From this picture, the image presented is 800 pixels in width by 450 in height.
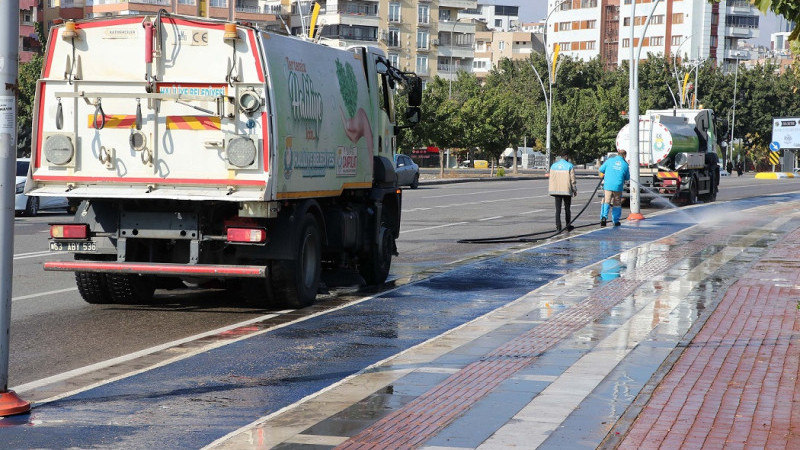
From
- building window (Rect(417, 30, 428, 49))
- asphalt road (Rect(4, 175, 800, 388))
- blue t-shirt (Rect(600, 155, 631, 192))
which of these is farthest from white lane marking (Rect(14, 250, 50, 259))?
building window (Rect(417, 30, 428, 49))

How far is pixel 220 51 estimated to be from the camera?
1202cm

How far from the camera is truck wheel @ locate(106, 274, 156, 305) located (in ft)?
43.2

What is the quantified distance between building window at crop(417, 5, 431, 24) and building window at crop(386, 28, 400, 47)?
4.67 meters

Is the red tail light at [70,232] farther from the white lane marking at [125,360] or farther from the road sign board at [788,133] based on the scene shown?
the road sign board at [788,133]

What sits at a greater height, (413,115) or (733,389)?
(413,115)

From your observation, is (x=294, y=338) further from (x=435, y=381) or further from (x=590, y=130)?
(x=590, y=130)

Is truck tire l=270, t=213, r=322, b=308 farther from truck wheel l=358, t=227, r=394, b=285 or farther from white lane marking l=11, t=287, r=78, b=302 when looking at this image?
white lane marking l=11, t=287, r=78, b=302

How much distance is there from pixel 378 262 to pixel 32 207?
1596cm

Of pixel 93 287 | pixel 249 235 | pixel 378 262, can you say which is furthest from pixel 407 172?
pixel 249 235

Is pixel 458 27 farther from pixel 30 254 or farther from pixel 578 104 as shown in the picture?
pixel 30 254

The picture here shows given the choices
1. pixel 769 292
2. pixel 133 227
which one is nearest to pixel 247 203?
pixel 133 227

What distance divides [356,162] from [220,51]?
3.59 metres

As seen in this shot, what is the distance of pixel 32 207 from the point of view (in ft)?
95.7

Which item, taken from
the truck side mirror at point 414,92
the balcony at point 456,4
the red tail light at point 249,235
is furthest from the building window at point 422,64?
the red tail light at point 249,235
